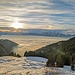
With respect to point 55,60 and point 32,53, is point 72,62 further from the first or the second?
point 32,53

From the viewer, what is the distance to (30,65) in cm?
8612

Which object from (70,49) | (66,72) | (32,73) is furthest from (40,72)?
(70,49)

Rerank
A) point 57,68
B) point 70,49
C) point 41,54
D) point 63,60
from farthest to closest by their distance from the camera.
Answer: point 41,54 < point 70,49 < point 63,60 < point 57,68

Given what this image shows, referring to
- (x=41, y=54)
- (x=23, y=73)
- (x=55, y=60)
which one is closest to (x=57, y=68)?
(x=55, y=60)

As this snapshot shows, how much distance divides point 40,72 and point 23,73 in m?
4.39

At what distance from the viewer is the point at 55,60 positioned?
258 feet

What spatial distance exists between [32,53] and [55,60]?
128 feet

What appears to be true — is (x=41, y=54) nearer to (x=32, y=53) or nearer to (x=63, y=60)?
(x=32, y=53)

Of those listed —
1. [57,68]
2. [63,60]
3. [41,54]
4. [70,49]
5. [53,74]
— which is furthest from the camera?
[41,54]

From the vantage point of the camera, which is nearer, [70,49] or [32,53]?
[70,49]

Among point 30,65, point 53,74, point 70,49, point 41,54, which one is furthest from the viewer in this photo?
point 41,54

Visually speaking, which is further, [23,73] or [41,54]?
[41,54]

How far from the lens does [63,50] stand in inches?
3784

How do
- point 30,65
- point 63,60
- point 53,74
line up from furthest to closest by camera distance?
point 30,65
point 63,60
point 53,74
